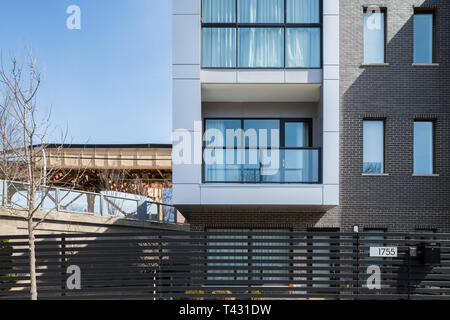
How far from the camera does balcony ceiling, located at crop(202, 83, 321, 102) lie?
9953 millimetres

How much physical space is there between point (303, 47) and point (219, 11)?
9.16 ft

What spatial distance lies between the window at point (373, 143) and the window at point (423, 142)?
3.72 ft

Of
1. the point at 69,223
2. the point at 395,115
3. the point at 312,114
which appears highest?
the point at 312,114

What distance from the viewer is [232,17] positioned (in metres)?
9.80

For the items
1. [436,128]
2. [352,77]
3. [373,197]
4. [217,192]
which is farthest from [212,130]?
[436,128]

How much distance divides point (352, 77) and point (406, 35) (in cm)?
228

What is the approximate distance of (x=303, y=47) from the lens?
9.73 metres

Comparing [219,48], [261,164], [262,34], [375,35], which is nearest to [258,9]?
[262,34]

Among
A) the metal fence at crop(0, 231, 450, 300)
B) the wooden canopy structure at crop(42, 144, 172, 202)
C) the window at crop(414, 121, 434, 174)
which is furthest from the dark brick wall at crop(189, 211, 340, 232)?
the wooden canopy structure at crop(42, 144, 172, 202)

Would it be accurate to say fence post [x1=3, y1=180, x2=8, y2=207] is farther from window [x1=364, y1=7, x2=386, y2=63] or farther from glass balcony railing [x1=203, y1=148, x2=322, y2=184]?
window [x1=364, y1=7, x2=386, y2=63]

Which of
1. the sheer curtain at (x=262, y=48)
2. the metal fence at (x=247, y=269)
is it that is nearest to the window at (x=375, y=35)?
the sheer curtain at (x=262, y=48)

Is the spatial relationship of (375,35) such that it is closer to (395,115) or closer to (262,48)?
(395,115)
